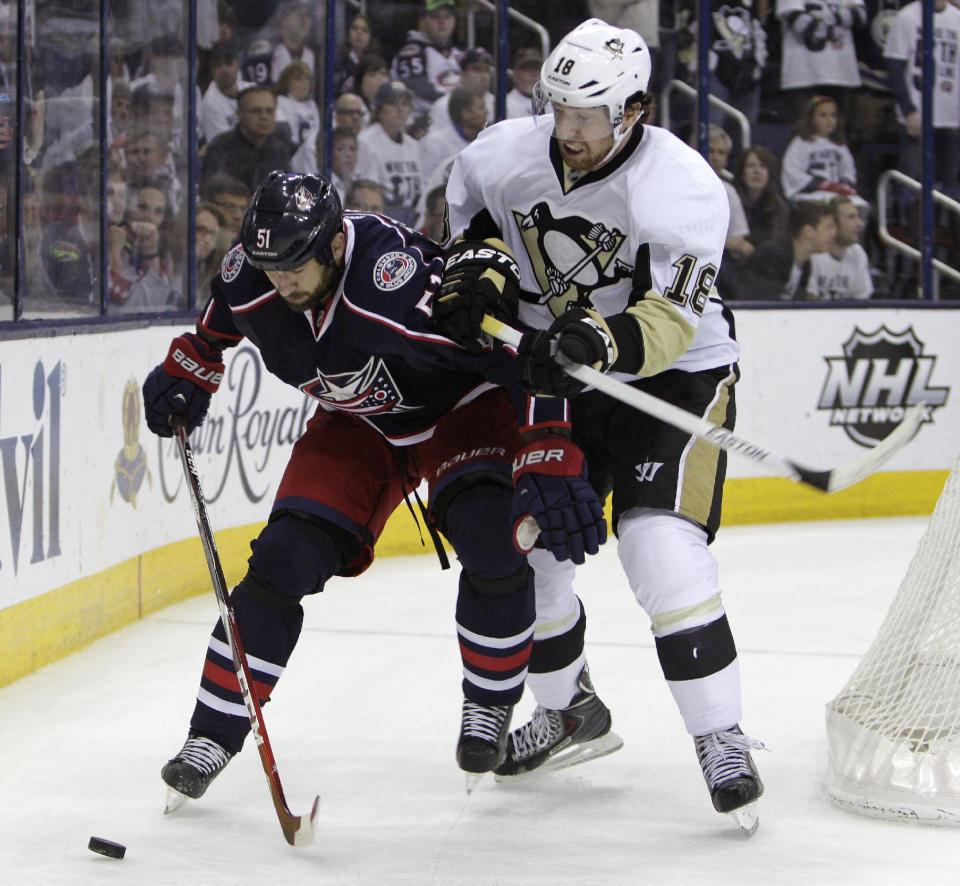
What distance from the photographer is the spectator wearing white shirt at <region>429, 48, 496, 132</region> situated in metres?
6.06

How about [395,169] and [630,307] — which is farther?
[395,169]

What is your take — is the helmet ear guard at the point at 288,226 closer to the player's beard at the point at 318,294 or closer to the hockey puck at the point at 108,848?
the player's beard at the point at 318,294

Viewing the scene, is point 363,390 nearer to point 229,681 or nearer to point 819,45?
point 229,681

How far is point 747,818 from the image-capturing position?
2.62 m

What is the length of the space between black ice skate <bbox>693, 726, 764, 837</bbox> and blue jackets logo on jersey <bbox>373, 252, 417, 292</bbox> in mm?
859

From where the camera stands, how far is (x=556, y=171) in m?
2.70

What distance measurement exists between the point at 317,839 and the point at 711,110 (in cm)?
433

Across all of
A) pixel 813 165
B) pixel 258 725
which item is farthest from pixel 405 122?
pixel 258 725

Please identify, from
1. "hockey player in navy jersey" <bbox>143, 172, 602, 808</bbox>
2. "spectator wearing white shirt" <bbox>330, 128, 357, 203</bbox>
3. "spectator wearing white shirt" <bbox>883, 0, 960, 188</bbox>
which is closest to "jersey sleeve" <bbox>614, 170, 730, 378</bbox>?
"hockey player in navy jersey" <bbox>143, 172, 602, 808</bbox>

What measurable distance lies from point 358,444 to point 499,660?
43 cm

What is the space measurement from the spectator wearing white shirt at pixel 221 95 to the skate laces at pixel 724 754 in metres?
3.32

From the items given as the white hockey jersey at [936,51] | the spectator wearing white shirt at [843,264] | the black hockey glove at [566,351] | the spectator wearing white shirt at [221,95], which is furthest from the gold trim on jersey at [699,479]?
the white hockey jersey at [936,51]

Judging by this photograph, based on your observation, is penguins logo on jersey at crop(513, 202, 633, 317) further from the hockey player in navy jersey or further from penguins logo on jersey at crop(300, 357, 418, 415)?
penguins logo on jersey at crop(300, 357, 418, 415)

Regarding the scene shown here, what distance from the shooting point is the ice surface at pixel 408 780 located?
2520mm
